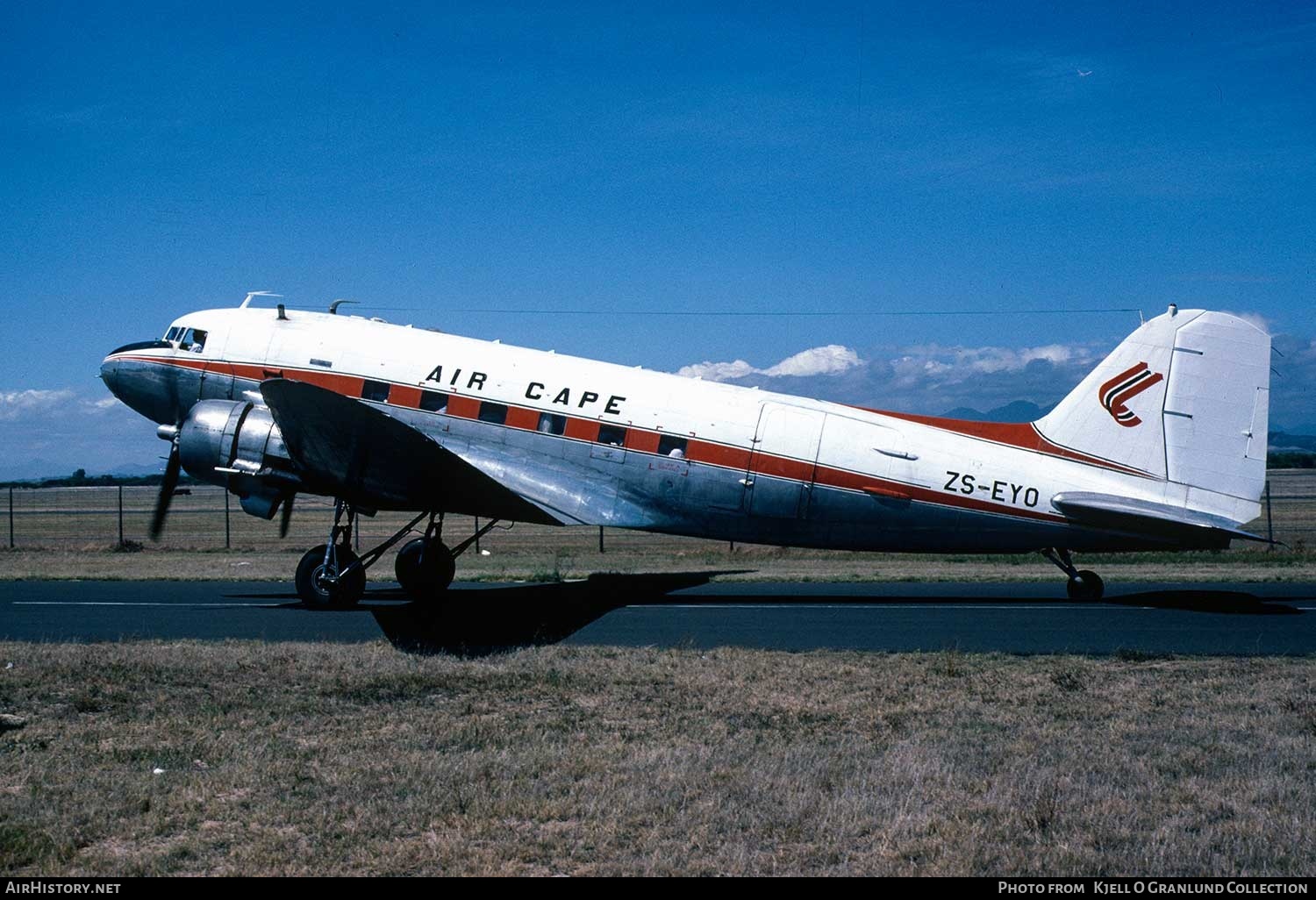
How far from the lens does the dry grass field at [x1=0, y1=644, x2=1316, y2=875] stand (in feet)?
18.7

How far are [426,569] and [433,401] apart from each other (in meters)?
2.75

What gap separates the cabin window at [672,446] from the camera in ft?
52.6

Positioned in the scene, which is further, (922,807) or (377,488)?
(377,488)

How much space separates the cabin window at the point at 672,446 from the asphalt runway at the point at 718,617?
2479mm

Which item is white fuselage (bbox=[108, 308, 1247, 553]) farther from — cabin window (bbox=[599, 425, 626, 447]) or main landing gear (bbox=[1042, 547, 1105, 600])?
main landing gear (bbox=[1042, 547, 1105, 600])

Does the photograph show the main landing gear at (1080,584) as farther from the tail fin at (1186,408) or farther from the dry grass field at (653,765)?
the dry grass field at (653,765)

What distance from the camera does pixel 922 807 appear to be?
21.2ft

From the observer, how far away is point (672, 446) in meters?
16.1

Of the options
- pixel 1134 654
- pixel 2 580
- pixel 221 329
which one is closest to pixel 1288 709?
pixel 1134 654

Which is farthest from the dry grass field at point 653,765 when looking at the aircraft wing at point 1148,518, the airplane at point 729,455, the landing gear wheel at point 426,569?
the landing gear wheel at point 426,569

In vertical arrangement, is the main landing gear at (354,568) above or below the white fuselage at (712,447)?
below

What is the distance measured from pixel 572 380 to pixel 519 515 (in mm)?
2327

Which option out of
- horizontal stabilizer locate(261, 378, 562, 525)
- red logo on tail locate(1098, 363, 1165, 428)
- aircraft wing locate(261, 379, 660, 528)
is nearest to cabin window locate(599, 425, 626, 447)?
aircraft wing locate(261, 379, 660, 528)

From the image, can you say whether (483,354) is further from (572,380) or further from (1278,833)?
(1278,833)
